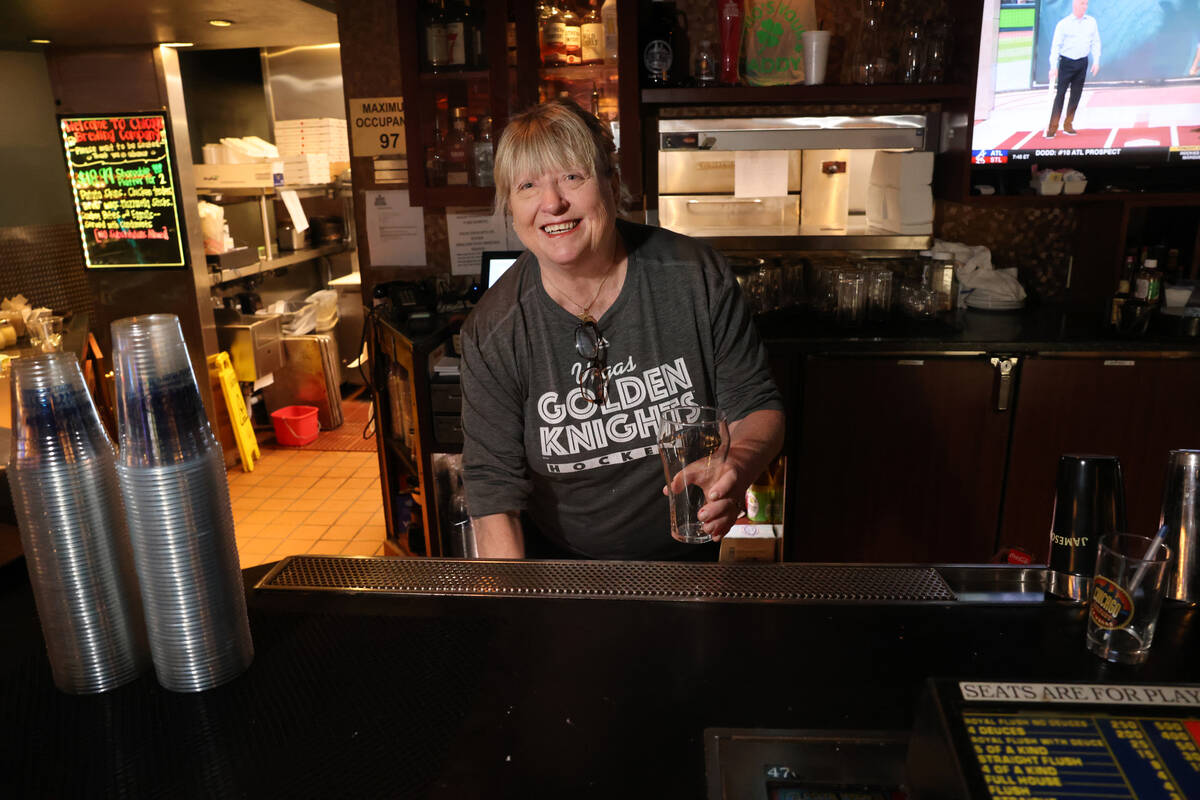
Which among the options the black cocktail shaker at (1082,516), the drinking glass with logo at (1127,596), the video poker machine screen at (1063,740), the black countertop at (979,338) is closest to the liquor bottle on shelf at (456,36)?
the black countertop at (979,338)

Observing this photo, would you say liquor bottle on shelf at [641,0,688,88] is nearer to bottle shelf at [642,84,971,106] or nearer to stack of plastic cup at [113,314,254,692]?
bottle shelf at [642,84,971,106]

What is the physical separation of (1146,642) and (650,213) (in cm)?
269

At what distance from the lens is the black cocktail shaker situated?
3.68 feet

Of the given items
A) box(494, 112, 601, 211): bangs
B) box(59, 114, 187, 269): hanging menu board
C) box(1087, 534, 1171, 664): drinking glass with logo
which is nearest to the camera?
box(1087, 534, 1171, 664): drinking glass with logo

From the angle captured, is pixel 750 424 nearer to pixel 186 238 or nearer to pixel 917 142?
pixel 917 142

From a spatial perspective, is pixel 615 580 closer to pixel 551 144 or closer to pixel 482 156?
pixel 551 144

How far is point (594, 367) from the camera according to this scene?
1.69 meters

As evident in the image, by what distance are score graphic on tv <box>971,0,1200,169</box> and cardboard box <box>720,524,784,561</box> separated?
5.42 feet

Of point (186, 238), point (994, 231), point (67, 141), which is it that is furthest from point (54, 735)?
point (67, 141)

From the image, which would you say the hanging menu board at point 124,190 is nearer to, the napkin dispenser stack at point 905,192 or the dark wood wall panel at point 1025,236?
the napkin dispenser stack at point 905,192

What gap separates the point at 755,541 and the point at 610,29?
199cm

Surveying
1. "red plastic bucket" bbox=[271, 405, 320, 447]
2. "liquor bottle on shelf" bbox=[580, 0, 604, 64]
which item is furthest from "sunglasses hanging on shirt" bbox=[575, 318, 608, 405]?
"red plastic bucket" bbox=[271, 405, 320, 447]

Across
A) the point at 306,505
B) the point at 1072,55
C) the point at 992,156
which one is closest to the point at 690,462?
the point at 992,156

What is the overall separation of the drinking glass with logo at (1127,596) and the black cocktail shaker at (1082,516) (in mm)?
100
